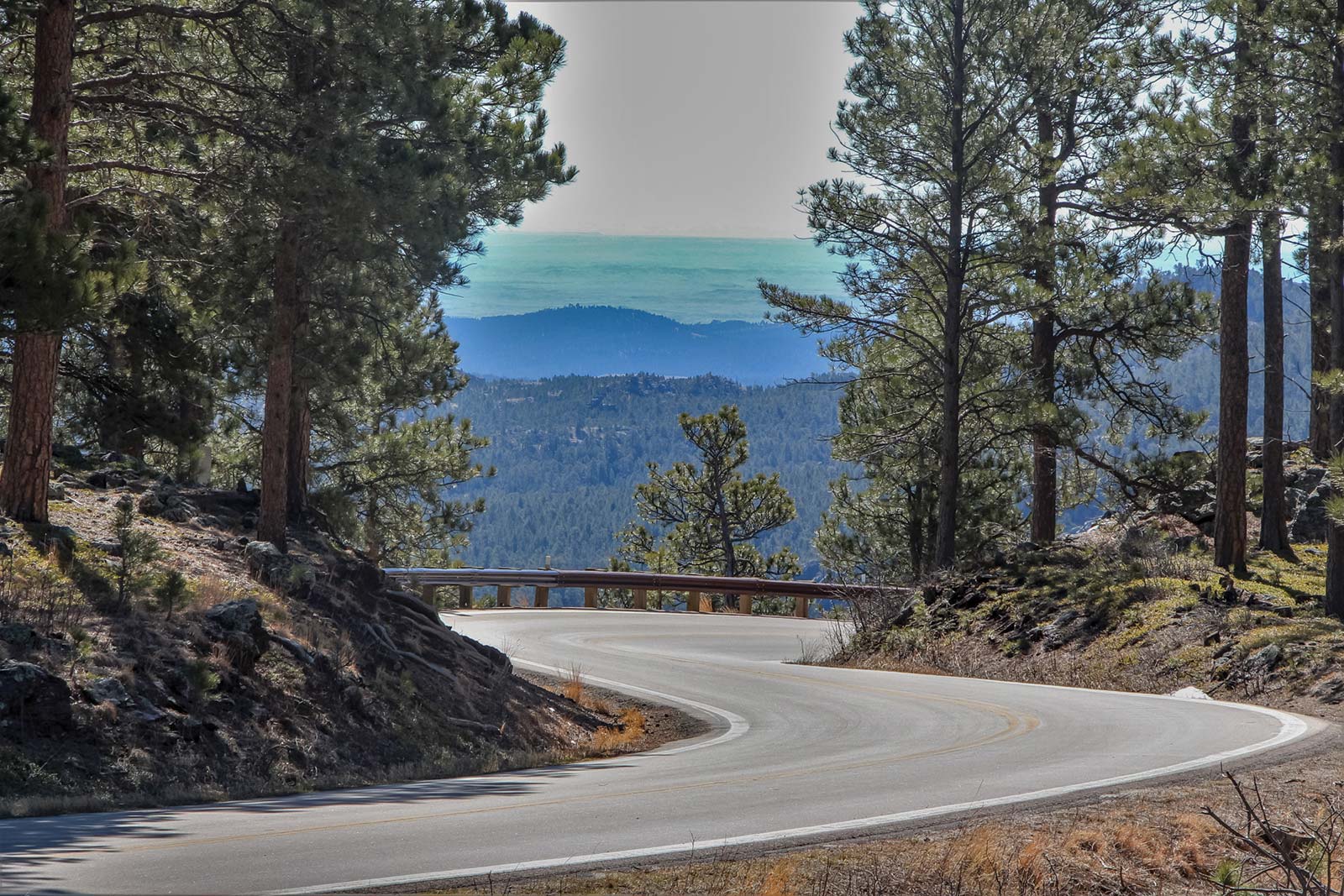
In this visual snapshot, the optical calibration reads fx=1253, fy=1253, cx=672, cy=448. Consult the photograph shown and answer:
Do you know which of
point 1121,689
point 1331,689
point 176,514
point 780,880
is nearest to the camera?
point 780,880

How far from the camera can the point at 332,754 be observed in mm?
11812

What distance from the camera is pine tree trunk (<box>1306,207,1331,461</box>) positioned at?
663 inches

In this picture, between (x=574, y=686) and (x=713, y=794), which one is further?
(x=574, y=686)

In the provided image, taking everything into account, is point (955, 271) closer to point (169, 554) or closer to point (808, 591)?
point (808, 591)

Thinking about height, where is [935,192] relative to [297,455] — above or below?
above

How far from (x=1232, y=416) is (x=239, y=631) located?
15.8 meters

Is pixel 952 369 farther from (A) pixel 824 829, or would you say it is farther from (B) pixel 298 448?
(A) pixel 824 829

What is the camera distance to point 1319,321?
2367 cm

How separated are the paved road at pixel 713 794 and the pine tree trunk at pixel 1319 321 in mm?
5525

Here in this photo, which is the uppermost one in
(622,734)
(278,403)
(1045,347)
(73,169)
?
(73,169)

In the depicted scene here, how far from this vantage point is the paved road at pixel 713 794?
22.4 feet

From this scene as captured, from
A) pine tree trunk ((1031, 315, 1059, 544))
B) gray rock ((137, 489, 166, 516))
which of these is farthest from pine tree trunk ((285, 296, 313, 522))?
pine tree trunk ((1031, 315, 1059, 544))

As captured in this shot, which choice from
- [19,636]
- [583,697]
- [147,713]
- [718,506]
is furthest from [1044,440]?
[718,506]

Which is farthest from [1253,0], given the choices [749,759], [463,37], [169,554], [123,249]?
[169,554]
